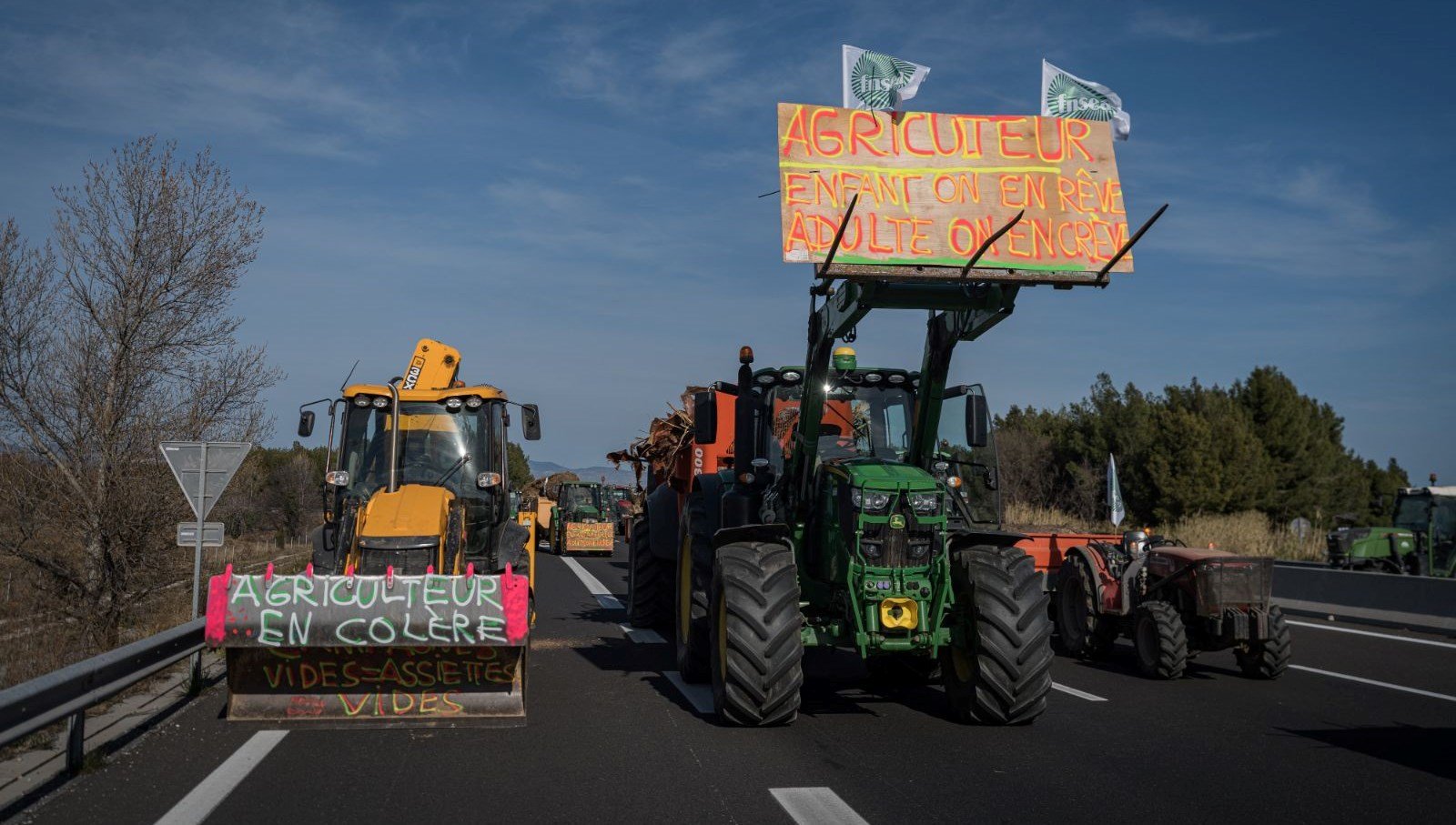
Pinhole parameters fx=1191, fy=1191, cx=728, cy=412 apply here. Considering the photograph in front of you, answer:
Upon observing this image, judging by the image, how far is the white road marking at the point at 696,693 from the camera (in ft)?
30.9

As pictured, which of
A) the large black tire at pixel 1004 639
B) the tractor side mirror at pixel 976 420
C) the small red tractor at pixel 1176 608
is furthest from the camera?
the small red tractor at pixel 1176 608

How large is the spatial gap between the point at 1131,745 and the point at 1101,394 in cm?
5094

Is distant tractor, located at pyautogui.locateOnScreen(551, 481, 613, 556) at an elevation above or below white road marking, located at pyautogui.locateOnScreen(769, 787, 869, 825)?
above

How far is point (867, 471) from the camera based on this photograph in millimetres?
9219

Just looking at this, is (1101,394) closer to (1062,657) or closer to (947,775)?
(1062,657)

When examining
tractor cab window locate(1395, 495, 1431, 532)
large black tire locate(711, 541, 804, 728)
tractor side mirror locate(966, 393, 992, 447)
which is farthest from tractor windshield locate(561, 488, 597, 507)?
large black tire locate(711, 541, 804, 728)

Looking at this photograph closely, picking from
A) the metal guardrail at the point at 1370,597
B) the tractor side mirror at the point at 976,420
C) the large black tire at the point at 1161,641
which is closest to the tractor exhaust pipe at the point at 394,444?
the tractor side mirror at the point at 976,420

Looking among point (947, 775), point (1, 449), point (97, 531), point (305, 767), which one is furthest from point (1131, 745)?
point (1, 449)

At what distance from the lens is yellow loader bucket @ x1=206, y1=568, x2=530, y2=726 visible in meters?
8.14

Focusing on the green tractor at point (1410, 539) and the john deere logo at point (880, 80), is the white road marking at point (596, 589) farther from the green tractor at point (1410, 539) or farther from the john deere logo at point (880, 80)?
the green tractor at point (1410, 539)

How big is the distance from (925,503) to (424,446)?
552 centimetres

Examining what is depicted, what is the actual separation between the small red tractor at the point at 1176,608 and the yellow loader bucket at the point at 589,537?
24770 millimetres

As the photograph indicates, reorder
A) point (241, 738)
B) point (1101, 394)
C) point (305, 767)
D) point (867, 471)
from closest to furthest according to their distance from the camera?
1. point (305, 767)
2. point (241, 738)
3. point (867, 471)
4. point (1101, 394)

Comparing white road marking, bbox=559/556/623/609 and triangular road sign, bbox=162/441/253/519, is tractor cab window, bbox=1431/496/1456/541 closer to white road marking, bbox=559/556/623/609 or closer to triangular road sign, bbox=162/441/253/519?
white road marking, bbox=559/556/623/609
